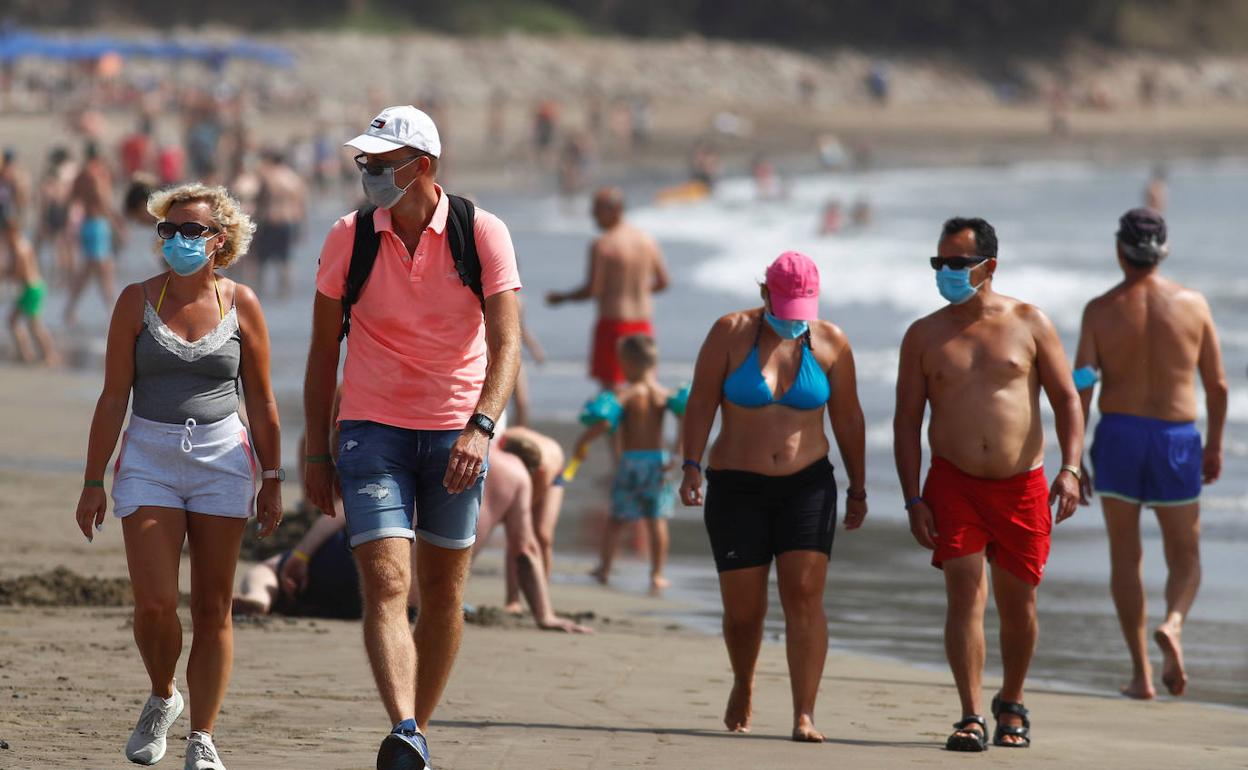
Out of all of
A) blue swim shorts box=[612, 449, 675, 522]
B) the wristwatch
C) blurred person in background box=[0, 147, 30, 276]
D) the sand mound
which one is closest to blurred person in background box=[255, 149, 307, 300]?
blurred person in background box=[0, 147, 30, 276]

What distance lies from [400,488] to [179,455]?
0.56m

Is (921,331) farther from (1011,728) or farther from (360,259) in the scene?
(360,259)

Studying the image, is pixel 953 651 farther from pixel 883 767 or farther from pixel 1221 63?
pixel 1221 63

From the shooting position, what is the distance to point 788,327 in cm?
581

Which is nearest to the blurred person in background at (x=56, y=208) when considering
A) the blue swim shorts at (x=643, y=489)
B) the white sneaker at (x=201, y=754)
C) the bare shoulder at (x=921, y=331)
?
the blue swim shorts at (x=643, y=489)

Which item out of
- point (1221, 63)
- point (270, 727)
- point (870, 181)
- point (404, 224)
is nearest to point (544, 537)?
point (270, 727)

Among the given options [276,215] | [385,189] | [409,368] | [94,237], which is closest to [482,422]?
[409,368]

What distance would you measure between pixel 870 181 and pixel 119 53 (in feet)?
65.8

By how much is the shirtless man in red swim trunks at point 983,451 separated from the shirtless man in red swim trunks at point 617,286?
5.70 meters

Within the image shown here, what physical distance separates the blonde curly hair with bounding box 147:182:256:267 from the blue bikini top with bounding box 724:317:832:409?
Result: 1.53 m

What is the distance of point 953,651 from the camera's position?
19.2 ft

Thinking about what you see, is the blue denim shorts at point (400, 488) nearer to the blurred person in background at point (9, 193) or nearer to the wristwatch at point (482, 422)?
the wristwatch at point (482, 422)

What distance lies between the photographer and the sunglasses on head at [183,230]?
5.00 metres

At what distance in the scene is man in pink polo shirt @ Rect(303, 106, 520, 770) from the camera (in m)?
4.90
